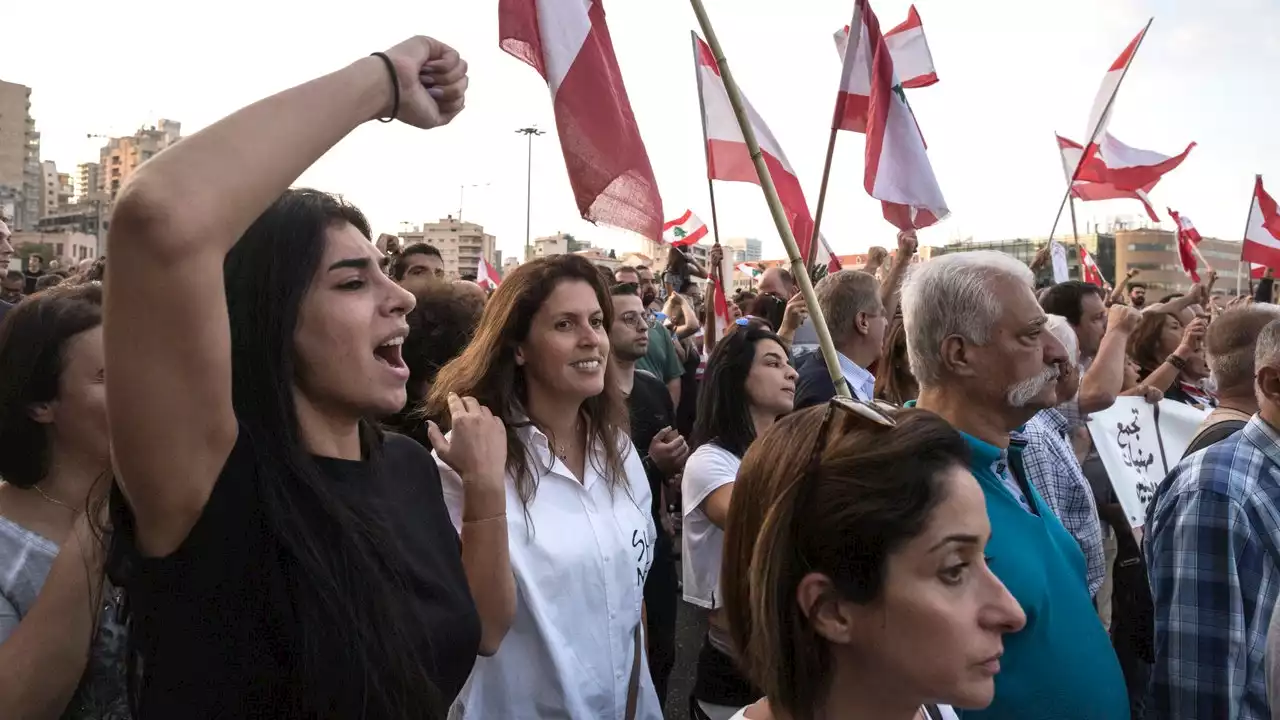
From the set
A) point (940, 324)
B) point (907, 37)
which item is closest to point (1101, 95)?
point (907, 37)

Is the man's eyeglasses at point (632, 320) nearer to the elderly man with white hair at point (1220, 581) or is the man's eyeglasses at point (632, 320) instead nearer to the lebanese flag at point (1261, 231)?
the elderly man with white hair at point (1220, 581)

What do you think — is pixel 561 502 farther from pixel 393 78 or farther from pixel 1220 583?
pixel 1220 583

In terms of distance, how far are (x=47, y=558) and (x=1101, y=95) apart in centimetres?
719

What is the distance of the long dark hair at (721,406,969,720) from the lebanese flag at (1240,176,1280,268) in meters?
10.1

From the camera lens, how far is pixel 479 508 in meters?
2.30

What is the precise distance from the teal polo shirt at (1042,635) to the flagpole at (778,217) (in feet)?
1.23

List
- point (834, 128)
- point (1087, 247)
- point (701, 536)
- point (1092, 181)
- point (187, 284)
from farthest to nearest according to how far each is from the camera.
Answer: point (1087, 247)
point (1092, 181)
point (834, 128)
point (701, 536)
point (187, 284)

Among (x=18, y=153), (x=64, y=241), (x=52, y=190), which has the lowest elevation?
(x=64, y=241)

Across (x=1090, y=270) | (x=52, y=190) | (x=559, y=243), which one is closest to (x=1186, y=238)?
(x=1090, y=270)

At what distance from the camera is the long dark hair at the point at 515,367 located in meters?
2.96

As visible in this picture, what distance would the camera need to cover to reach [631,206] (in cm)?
281

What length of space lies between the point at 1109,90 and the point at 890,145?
329cm

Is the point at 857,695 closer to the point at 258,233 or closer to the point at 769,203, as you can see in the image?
the point at 769,203

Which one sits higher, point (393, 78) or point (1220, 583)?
point (393, 78)
